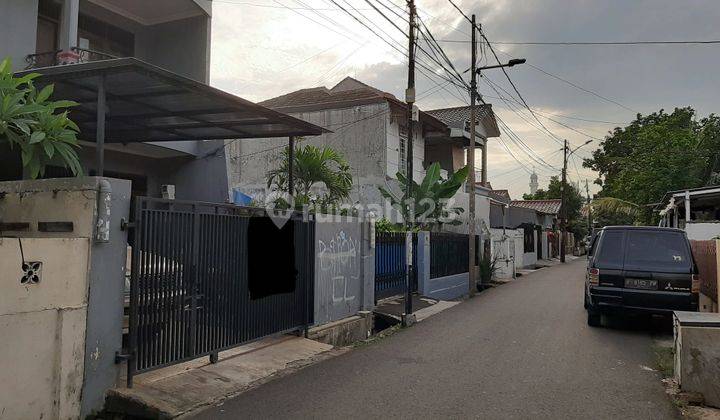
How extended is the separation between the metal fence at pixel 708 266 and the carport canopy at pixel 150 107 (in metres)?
7.79

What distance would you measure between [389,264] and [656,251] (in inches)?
230

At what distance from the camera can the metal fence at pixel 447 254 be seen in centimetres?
1605

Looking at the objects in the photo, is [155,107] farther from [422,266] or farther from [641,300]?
[422,266]

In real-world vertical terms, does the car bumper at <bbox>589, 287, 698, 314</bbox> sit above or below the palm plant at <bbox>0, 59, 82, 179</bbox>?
below

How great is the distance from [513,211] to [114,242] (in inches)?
1397

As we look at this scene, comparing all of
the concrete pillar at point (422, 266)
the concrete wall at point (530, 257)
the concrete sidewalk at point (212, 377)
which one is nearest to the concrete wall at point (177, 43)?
the concrete pillar at point (422, 266)

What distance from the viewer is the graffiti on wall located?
9.27 metres

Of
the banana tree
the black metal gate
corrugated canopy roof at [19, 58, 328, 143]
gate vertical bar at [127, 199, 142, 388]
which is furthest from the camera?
the banana tree

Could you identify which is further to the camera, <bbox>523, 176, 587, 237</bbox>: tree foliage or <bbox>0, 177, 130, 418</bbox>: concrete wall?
<bbox>523, 176, 587, 237</bbox>: tree foliage

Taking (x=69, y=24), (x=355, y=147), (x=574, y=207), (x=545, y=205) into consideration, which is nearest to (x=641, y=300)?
(x=69, y=24)

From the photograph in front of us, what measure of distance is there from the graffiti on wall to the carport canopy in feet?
6.97

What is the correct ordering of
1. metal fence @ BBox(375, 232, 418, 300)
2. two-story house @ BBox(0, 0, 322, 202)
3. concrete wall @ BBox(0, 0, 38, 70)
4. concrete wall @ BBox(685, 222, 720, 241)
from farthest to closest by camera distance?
concrete wall @ BBox(685, 222, 720, 241), metal fence @ BBox(375, 232, 418, 300), concrete wall @ BBox(0, 0, 38, 70), two-story house @ BBox(0, 0, 322, 202)

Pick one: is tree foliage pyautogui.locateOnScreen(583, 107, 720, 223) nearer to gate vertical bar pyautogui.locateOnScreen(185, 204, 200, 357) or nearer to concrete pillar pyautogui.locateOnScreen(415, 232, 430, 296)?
concrete pillar pyautogui.locateOnScreen(415, 232, 430, 296)

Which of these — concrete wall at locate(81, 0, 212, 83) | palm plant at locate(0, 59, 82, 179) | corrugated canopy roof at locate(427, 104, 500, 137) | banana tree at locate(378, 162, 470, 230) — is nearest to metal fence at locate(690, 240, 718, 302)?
banana tree at locate(378, 162, 470, 230)
